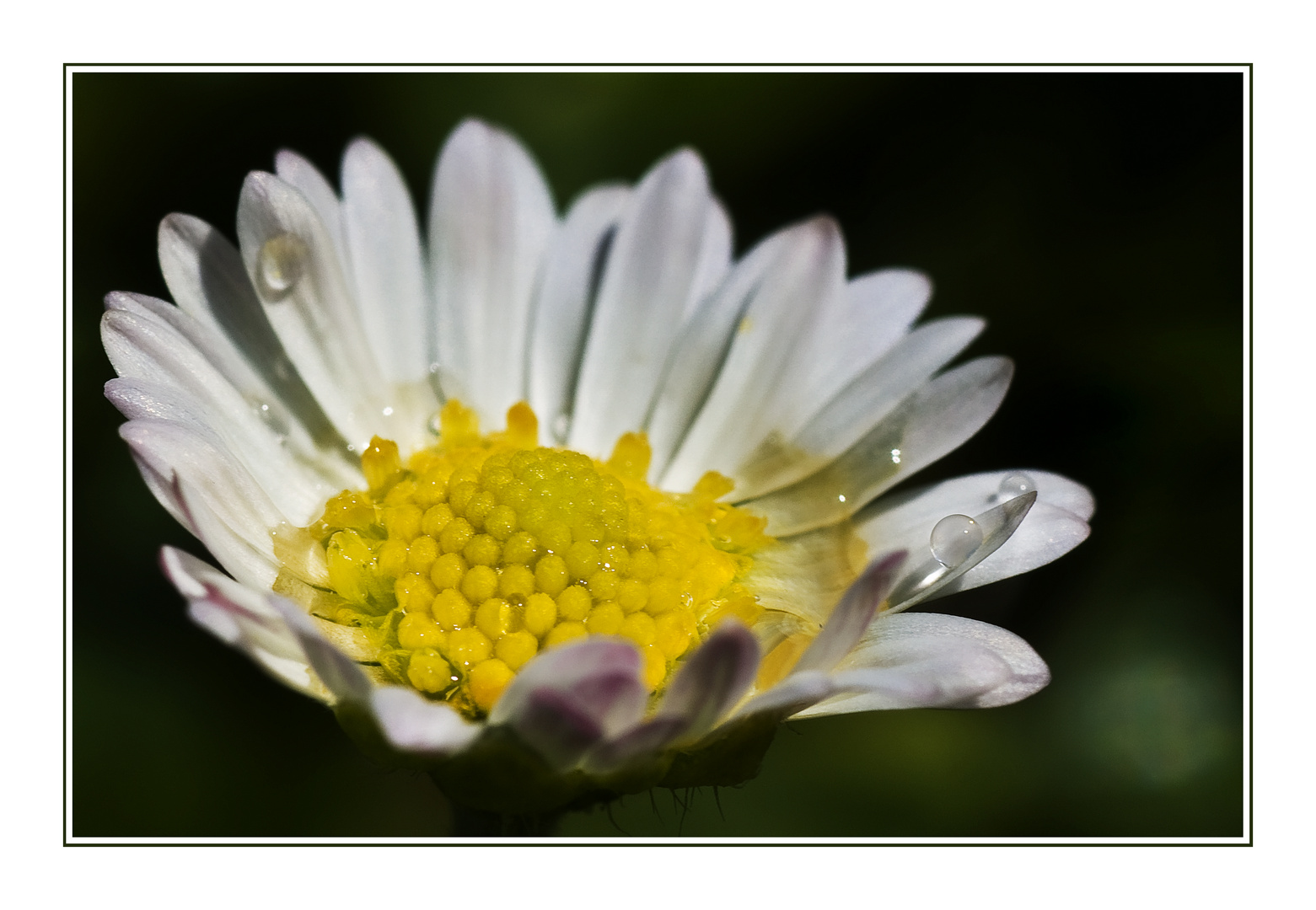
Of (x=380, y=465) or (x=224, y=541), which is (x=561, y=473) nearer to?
(x=380, y=465)

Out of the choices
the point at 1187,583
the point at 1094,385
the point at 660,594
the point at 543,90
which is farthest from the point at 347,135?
the point at 1187,583

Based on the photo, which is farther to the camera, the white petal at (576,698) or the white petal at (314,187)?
the white petal at (314,187)

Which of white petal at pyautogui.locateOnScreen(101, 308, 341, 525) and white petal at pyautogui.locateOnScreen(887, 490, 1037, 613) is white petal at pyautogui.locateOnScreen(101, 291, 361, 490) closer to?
white petal at pyautogui.locateOnScreen(101, 308, 341, 525)

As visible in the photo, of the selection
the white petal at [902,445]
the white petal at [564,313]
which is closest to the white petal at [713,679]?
the white petal at [902,445]

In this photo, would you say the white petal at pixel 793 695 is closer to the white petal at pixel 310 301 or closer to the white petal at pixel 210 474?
the white petal at pixel 210 474

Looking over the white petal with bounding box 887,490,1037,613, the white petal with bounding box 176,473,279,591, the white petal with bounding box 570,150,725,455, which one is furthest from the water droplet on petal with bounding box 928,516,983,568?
the white petal with bounding box 176,473,279,591

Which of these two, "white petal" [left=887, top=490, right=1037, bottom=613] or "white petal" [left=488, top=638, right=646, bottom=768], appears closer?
"white petal" [left=488, top=638, right=646, bottom=768]

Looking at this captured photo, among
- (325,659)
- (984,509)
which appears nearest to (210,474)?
(325,659)
